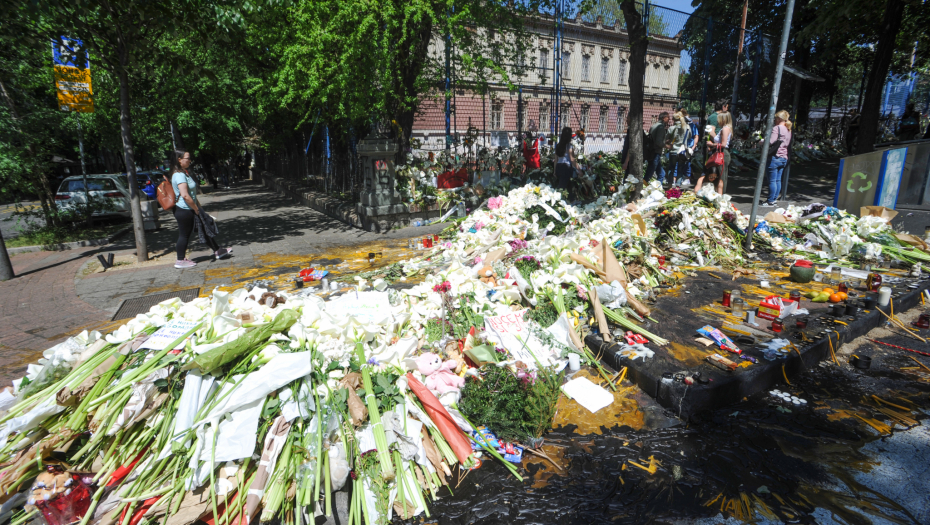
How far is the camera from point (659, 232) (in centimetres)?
652

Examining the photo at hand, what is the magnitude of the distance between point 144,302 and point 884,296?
8651mm

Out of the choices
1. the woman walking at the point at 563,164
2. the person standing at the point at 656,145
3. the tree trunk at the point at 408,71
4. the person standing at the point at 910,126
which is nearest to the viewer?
the tree trunk at the point at 408,71

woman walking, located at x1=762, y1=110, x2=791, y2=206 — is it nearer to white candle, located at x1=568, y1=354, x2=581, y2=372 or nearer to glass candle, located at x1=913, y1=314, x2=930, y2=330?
glass candle, located at x1=913, y1=314, x2=930, y2=330

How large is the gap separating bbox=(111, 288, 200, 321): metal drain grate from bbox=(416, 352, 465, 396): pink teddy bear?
13.9 ft

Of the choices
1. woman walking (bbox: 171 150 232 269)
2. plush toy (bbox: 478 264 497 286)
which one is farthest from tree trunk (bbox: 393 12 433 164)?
plush toy (bbox: 478 264 497 286)

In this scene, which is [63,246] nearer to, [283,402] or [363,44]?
[363,44]

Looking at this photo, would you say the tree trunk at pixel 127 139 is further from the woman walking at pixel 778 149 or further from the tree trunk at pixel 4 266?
the woman walking at pixel 778 149

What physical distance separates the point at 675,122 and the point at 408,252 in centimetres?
751

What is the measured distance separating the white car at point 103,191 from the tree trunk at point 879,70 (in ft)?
65.2

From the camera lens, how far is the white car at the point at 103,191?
12977mm

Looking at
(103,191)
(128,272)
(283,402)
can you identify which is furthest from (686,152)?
(103,191)

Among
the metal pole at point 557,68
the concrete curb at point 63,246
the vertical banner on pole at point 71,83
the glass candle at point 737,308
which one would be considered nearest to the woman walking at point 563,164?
the metal pole at point 557,68

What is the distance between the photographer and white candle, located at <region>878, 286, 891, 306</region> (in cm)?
455

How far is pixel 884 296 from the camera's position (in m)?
4.58
